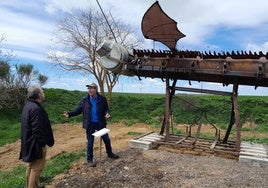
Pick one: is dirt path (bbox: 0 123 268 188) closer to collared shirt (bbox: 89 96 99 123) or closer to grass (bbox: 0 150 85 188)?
Answer: grass (bbox: 0 150 85 188)

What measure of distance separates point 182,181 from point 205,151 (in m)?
2.67

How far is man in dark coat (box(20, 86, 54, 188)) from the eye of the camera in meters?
5.74

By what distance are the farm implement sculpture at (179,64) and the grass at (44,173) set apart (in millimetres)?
2597

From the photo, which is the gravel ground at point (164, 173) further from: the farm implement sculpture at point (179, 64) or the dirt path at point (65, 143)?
the dirt path at point (65, 143)

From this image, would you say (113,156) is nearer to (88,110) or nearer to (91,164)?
(91,164)

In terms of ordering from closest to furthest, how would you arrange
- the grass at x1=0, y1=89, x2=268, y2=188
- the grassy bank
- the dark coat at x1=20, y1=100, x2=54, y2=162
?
the dark coat at x1=20, y1=100, x2=54, y2=162 → the grass at x1=0, y1=89, x2=268, y2=188 → the grassy bank

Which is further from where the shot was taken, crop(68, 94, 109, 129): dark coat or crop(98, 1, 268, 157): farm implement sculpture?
crop(98, 1, 268, 157): farm implement sculpture

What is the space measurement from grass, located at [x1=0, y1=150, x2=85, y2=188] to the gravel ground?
256mm

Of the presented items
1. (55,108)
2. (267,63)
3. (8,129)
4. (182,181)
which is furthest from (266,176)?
(55,108)

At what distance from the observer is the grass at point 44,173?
7.11 metres

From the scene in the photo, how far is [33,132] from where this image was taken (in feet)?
18.8

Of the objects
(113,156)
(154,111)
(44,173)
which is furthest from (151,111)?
(44,173)

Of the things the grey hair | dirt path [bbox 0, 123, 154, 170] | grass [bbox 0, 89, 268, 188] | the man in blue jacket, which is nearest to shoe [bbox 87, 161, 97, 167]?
the man in blue jacket

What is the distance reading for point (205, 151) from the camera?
9.09 m
